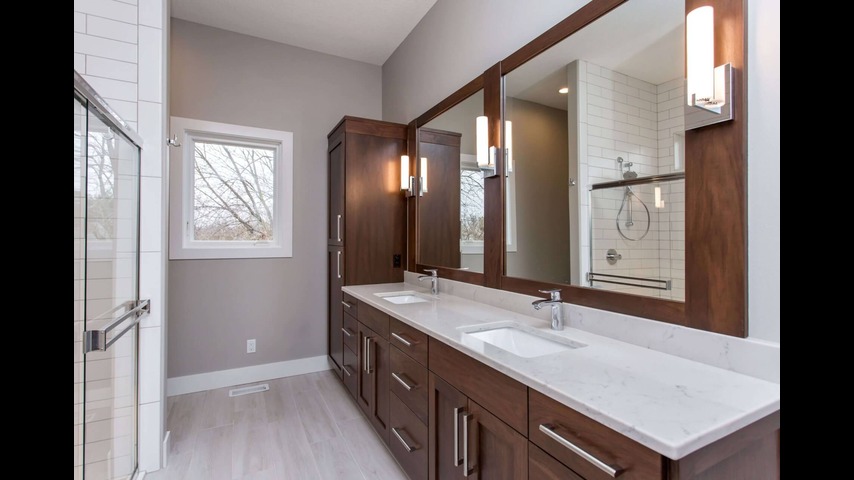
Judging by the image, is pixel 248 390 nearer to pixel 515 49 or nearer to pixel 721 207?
pixel 515 49

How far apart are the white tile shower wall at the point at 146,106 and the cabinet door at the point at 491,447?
1.62 meters

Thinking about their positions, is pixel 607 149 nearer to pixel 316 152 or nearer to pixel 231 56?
pixel 316 152

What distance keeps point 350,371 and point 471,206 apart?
57.2 inches

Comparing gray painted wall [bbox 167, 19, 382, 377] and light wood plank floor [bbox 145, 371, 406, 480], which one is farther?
gray painted wall [bbox 167, 19, 382, 377]

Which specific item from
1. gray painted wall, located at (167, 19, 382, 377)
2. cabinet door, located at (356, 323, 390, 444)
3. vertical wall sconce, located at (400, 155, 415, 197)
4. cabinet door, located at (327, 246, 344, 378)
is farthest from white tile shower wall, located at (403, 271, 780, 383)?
gray painted wall, located at (167, 19, 382, 377)

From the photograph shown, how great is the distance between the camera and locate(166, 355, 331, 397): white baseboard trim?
9.43ft

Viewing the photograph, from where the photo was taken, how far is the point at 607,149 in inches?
57.6

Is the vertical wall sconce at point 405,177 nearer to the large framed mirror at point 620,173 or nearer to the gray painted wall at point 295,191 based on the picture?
the gray painted wall at point 295,191

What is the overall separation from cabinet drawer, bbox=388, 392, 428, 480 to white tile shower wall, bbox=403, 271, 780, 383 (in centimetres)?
73

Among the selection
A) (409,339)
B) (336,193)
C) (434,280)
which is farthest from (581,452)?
(336,193)

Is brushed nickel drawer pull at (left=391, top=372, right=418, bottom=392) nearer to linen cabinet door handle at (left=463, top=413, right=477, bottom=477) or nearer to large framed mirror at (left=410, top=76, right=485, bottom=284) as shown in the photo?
linen cabinet door handle at (left=463, top=413, right=477, bottom=477)
